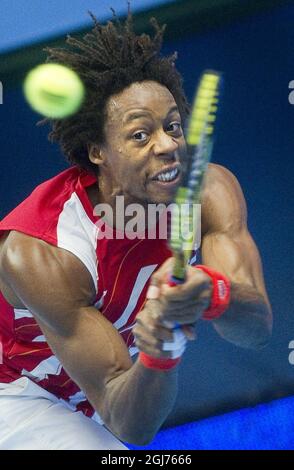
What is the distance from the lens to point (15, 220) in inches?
72.5

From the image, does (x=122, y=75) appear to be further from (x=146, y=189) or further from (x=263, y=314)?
(x=263, y=314)

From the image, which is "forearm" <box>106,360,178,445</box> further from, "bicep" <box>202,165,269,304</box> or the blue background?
the blue background

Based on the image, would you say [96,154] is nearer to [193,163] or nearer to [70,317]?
[70,317]

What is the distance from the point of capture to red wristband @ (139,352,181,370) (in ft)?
5.11

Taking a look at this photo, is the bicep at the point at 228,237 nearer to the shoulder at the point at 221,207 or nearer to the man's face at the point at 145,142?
the shoulder at the point at 221,207

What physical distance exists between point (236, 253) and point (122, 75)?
17.0 inches

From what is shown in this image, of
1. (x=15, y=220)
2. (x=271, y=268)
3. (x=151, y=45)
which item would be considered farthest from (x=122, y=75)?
(x=271, y=268)

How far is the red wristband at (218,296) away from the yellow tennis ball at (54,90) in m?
0.57

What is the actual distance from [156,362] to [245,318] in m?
0.23

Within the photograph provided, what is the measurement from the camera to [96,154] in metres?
1.95

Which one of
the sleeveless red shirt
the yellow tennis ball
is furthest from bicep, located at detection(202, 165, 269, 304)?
the yellow tennis ball

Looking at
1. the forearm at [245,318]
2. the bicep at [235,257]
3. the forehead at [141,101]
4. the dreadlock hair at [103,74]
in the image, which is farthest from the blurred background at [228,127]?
the forearm at [245,318]

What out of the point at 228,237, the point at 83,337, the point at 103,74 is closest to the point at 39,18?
the point at 103,74

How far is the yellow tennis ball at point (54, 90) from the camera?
1.97m
